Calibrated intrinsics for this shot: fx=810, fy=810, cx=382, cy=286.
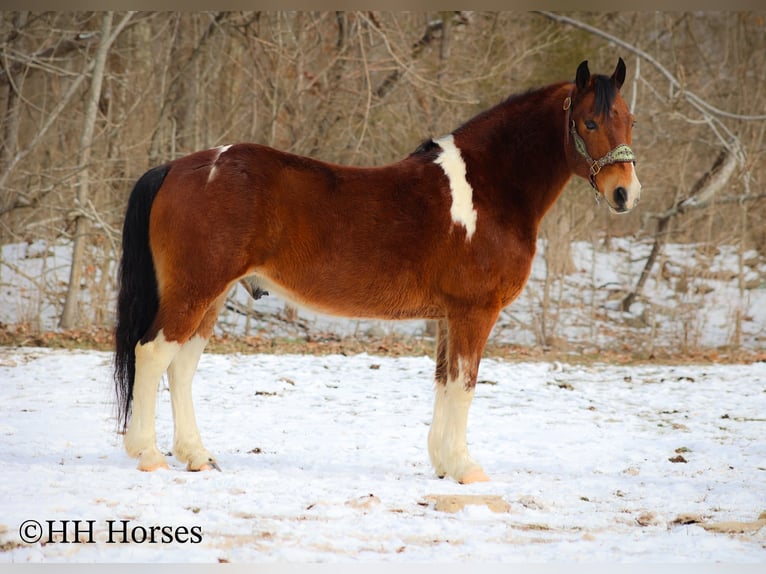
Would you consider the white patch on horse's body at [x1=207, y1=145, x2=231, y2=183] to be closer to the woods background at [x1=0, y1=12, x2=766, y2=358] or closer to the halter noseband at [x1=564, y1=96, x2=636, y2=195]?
the halter noseband at [x1=564, y1=96, x2=636, y2=195]

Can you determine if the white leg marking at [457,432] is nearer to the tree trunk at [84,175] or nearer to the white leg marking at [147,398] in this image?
the white leg marking at [147,398]

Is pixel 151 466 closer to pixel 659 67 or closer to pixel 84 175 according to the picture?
pixel 84 175

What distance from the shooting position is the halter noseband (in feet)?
14.6

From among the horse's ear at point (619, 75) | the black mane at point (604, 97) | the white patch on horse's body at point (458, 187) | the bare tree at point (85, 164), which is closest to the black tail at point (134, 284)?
the white patch on horse's body at point (458, 187)

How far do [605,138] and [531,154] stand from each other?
0.50m

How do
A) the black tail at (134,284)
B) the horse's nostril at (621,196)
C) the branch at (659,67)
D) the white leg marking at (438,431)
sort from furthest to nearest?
the branch at (659,67) < the white leg marking at (438,431) < the black tail at (134,284) < the horse's nostril at (621,196)

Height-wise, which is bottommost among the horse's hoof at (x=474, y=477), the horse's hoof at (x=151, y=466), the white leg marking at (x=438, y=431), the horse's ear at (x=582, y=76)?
the horse's hoof at (x=151, y=466)

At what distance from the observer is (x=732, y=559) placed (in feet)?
11.2

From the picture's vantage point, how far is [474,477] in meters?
4.59

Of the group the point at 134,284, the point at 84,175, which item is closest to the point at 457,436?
the point at 134,284

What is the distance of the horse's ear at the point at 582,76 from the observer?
14.8 ft

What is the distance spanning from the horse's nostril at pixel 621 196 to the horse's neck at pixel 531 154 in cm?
47

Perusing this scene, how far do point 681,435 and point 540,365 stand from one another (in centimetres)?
311

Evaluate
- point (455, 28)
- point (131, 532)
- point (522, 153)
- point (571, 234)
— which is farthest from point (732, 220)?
point (131, 532)
